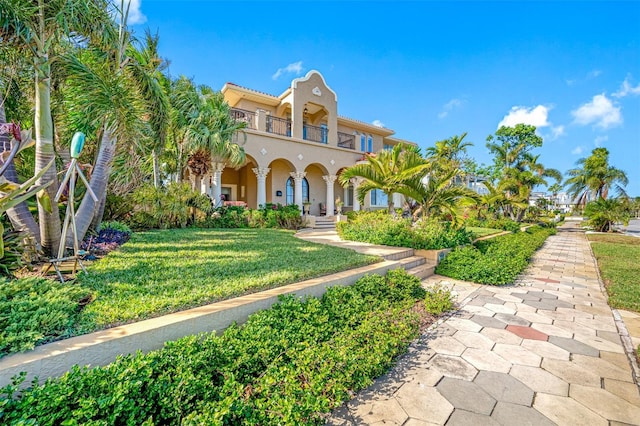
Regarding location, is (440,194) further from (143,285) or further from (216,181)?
(216,181)

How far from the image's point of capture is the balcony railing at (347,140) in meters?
19.5

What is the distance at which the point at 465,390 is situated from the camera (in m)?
2.50

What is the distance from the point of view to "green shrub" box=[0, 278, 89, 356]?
6.42 feet

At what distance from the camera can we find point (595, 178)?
22656 millimetres

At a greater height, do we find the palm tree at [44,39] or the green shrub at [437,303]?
the palm tree at [44,39]

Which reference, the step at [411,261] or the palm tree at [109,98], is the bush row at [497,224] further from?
the palm tree at [109,98]

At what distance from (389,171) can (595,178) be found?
81.7 ft

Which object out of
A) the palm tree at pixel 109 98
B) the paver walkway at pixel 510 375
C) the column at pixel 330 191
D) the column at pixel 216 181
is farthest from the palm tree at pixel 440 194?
the column at pixel 330 191

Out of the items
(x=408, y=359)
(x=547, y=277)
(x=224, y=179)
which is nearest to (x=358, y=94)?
(x=224, y=179)

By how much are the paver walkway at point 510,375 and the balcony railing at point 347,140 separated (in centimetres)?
1628

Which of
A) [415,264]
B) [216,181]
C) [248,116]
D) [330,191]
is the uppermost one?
[248,116]

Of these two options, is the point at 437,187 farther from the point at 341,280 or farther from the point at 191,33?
the point at 191,33

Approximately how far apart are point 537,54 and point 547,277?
40.9 ft

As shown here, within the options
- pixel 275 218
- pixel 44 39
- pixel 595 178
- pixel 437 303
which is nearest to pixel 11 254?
pixel 44 39
